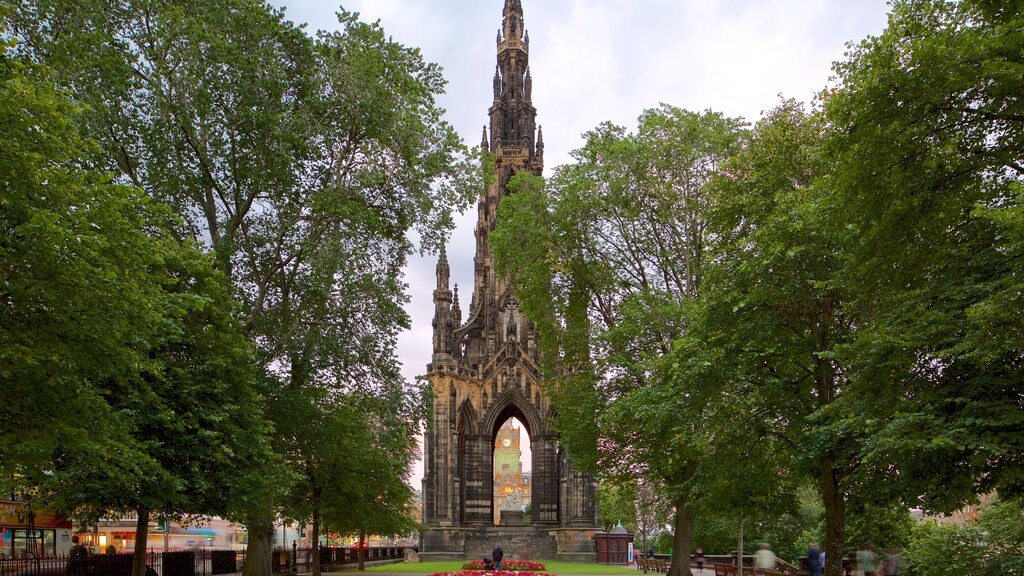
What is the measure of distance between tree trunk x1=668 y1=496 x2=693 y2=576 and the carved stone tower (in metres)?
23.5

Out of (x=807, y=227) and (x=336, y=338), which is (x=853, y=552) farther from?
(x=336, y=338)

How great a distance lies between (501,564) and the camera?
34.0 m

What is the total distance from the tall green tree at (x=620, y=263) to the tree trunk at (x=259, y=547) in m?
10.4

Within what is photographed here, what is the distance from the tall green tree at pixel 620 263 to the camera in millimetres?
27234

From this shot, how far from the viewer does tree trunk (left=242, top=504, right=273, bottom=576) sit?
2322cm

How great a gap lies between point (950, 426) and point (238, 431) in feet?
47.6

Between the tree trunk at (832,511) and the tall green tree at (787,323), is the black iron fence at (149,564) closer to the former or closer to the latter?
the tall green tree at (787,323)

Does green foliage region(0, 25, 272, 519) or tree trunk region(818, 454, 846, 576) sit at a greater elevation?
green foliage region(0, 25, 272, 519)

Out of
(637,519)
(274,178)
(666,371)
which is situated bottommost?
(637,519)

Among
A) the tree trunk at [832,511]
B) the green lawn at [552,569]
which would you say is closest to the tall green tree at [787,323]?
the tree trunk at [832,511]

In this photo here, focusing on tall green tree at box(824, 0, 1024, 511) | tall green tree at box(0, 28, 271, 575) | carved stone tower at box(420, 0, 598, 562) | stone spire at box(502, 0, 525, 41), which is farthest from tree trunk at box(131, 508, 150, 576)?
stone spire at box(502, 0, 525, 41)

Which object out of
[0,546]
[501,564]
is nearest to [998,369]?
[501,564]

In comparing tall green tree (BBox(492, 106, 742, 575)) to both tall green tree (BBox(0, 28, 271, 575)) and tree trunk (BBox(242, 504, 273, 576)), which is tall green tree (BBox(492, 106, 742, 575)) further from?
tall green tree (BBox(0, 28, 271, 575))

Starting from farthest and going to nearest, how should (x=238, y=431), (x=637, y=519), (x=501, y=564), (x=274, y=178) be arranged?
(x=637, y=519) < (x=501, y=564) < (x=274, y=178) < (x=238, y=431)
